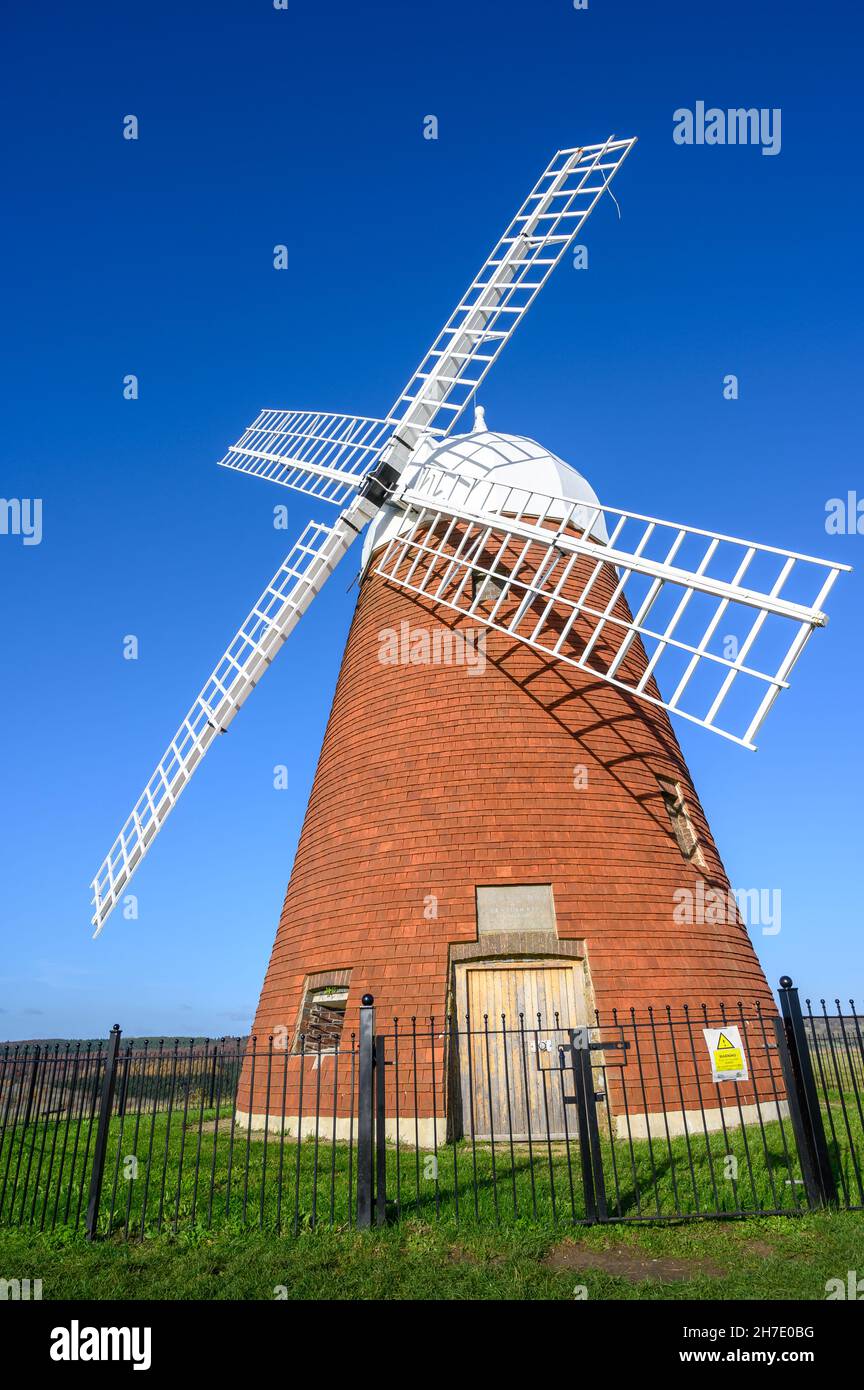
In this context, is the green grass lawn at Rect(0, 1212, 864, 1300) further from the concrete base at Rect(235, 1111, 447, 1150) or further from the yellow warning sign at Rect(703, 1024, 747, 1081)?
the concrete base at Rect(235, 1111, 447, 1150)

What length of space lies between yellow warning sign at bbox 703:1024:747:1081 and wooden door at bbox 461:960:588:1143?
8.39 ft

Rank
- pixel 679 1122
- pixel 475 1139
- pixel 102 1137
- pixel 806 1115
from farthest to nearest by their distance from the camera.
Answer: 1. pixel 679 1122
2. pixel 475 1139
3. pixel 102 1137
4. pixel 806 1115

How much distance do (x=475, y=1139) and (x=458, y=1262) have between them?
273cm

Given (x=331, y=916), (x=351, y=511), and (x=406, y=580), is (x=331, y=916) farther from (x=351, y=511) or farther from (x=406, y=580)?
(x=351, y=511)

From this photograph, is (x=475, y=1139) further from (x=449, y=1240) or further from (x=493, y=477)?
(x=493, y=477)

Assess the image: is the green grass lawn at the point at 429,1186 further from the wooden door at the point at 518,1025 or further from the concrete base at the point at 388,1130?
the wooden door at the point at 518,1025

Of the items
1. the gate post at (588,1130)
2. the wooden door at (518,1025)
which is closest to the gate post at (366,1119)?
the gate post at (588,1130)

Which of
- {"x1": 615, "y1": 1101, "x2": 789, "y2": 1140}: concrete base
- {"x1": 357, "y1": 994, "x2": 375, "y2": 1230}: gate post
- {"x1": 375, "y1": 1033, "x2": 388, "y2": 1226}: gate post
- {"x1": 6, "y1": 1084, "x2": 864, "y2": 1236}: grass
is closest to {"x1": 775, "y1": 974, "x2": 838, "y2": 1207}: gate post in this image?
{"x1": 6, "y1": 1084, "x2": 864, "y2": 1236}: grass

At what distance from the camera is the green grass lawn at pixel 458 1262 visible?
17.7 feet

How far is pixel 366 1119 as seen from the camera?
273 inches

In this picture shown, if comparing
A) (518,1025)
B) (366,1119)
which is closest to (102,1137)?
(366,1119)

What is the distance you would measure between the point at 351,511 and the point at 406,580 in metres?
2.12

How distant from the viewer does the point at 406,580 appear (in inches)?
543
